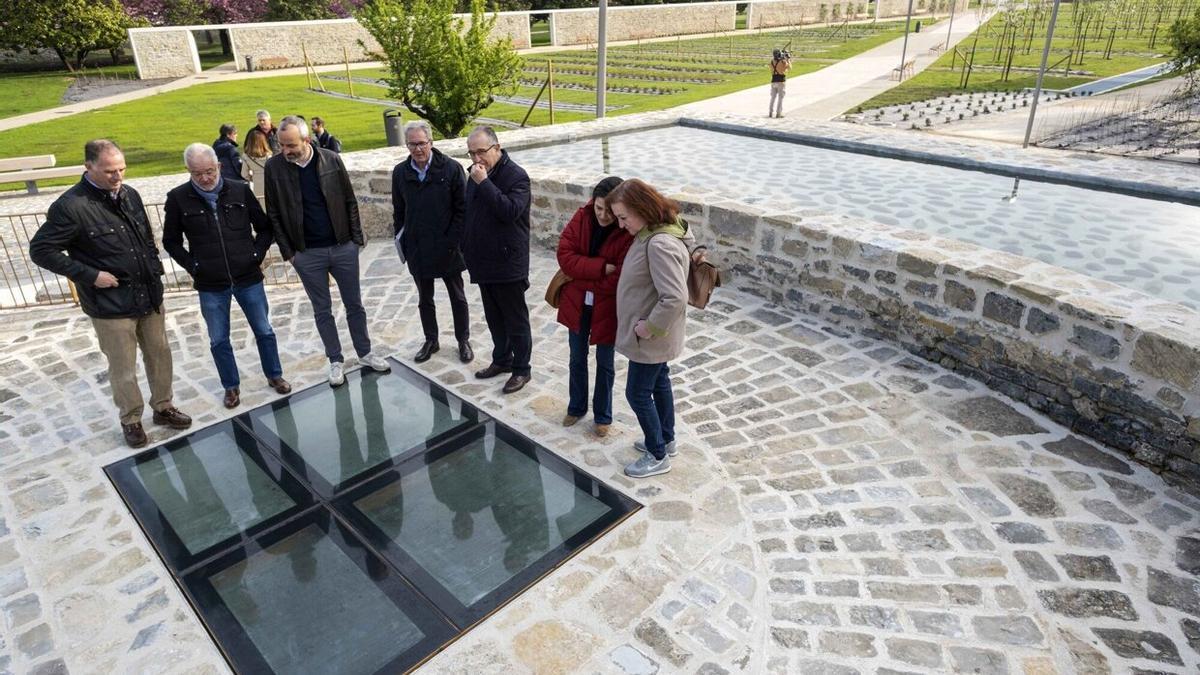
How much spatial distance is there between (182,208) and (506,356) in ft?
8.19

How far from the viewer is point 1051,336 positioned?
15.9ft

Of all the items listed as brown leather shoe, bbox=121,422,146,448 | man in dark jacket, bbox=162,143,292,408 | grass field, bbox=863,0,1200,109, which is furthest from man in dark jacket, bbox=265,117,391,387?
grass field, bbox=863,0,1200,109

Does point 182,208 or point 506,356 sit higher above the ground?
point 182,208

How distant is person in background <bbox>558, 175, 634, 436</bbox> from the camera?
4.50 meters

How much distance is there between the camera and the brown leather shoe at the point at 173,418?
17.0ft

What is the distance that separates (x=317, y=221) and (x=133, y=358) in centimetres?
154

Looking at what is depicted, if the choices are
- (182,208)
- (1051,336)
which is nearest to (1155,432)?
(1051,336)

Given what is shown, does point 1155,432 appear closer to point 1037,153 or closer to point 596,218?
point 596,218

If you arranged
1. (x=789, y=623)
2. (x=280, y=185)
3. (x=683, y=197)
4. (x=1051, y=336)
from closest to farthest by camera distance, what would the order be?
(x=789, y=623) → (x=1051, y=336) → (x=280, y=185) → (x=683, y=197)

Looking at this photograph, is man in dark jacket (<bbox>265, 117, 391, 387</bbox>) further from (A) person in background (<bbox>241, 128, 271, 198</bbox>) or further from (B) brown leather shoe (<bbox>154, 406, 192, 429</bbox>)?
(A) person in background (<bbox>241, 128, 271, 198</bbox>)

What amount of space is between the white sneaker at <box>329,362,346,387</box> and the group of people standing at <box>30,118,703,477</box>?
0.05 feet

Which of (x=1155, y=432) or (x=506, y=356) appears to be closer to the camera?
(x=1155, y=432)

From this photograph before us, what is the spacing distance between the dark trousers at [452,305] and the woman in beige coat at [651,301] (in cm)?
213

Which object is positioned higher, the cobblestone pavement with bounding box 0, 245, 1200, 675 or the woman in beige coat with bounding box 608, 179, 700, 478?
the woman in beige coat with bounding box 608, 179, 700, 478
